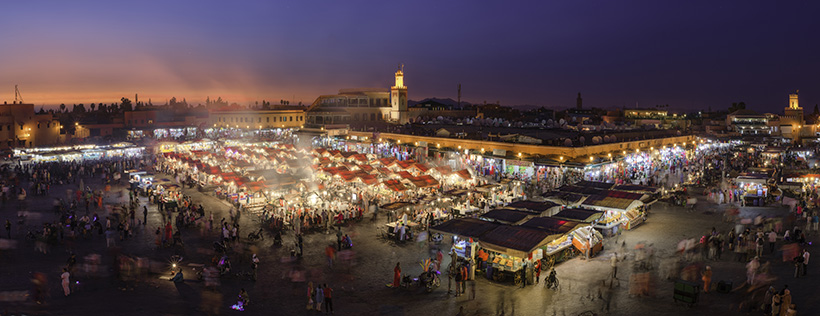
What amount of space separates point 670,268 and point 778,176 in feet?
58.1

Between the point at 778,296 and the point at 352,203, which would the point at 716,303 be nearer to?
the point at 778,296

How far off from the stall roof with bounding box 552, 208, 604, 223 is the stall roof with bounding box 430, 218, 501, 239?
2.61m

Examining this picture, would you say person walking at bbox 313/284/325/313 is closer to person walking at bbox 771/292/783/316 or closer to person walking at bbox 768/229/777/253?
person walking at bbox 771/292/783/316

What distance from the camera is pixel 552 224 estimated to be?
14328 millimetres

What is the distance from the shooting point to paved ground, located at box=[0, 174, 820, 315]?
10.8 meters

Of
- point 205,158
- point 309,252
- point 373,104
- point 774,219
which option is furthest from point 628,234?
point 373,104

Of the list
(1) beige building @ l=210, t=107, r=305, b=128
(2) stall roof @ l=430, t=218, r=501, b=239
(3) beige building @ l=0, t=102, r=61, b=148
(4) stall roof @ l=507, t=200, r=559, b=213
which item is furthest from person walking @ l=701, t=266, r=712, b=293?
(1) beige building @ l=210, t=107, r=305, b=128

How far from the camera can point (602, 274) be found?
12984mm

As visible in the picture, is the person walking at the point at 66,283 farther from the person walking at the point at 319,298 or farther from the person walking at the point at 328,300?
the person walking at the point at 328,300

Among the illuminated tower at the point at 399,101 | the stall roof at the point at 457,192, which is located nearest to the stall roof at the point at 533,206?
the stall roof at the point at 457,192

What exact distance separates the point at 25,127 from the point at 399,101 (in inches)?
1554

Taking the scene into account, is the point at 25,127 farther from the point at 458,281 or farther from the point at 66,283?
the point at 458,281

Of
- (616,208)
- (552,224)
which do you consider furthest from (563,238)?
(616,208)

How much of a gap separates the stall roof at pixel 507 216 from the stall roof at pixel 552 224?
47 centimetres
